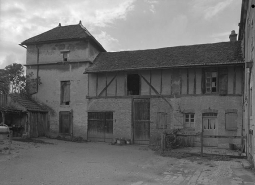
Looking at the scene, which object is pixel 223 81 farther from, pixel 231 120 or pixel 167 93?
pixel 167 93

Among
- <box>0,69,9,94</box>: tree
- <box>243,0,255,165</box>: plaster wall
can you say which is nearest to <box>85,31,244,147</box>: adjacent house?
<box>243,0,255,165</box>: plaster wall

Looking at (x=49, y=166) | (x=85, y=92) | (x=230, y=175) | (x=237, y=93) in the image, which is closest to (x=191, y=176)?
(x=230, y=175)

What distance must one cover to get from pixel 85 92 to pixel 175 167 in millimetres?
11900

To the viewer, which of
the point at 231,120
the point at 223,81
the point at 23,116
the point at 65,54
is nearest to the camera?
the point at 231,120

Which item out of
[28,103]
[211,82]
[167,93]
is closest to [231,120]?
[211,82]

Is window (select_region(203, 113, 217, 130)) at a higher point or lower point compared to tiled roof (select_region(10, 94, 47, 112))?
lower

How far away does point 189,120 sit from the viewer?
18.1 m

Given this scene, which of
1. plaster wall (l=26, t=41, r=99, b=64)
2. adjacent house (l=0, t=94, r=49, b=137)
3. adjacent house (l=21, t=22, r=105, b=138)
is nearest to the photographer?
adjacent house (l=0, t=94, r=49, b=137)

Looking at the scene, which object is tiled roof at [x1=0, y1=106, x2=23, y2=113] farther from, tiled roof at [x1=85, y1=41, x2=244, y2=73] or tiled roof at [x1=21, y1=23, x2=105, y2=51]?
tiled roof at [x1=21, y1=23, x2=105, y2=51]

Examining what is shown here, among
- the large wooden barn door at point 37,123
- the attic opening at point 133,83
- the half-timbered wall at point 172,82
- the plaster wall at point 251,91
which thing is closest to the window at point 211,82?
the half-timbered wall at point 172,82

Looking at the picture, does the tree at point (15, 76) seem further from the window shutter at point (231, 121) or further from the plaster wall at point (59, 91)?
the window shutter at point (231, 121)

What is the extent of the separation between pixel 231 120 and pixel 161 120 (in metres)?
4.68

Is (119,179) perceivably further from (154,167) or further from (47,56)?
(47,56)

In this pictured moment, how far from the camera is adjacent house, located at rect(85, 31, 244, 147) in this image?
56.5ft
